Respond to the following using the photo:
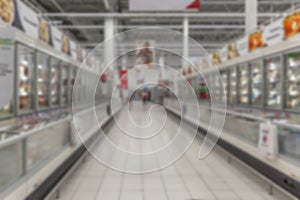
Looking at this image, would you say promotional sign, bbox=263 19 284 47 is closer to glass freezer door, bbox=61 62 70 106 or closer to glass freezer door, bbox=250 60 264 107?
glass freezer door, bbox=250 60 264 107

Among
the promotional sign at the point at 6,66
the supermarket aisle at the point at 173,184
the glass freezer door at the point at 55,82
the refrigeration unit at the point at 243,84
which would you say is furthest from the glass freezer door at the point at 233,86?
the promotional sign at the point at 6,66

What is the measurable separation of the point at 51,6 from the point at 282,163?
14.6 metres

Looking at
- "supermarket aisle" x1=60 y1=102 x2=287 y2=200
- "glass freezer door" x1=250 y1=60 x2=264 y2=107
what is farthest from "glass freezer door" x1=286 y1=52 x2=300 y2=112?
"supermarket aisle" x1=60 y1=102 x2=287 y2=200

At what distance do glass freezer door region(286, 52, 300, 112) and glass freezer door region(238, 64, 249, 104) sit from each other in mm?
2359

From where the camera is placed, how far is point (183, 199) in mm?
4160

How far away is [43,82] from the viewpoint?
27.1 feet

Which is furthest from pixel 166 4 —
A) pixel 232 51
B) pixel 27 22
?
pixel 232 51

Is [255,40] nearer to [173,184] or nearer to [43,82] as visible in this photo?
[173,184]

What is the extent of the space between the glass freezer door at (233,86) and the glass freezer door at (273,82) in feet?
8.07

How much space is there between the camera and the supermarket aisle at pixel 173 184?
4.30 m

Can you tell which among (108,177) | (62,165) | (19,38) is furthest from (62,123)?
(19,38)

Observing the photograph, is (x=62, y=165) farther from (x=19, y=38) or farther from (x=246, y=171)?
(x=246, y=171)

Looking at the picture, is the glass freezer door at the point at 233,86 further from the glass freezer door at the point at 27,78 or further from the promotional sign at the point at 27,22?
the glass freezer door at the point at 27,78

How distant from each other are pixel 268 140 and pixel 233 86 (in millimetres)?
6898
